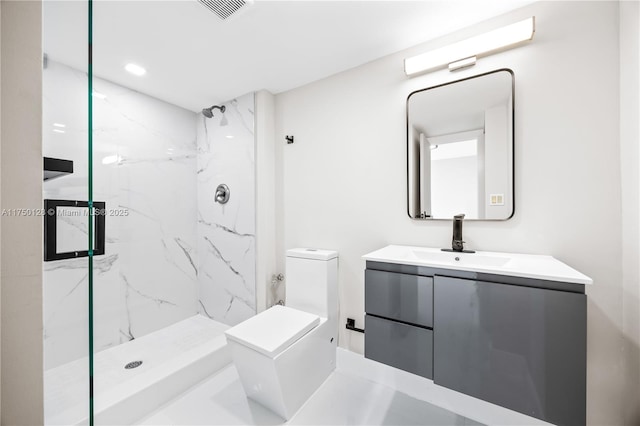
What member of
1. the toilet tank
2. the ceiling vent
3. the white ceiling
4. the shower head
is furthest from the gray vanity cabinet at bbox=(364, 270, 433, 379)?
the shower head

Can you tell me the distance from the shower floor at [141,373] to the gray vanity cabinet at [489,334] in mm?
1229

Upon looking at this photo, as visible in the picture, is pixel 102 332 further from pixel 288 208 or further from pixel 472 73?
pixel 472 73

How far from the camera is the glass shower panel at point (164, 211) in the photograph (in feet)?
5.53

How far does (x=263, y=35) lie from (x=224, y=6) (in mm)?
296

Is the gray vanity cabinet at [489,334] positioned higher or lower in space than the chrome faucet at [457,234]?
lower

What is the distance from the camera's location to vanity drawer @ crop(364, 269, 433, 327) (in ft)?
4.07

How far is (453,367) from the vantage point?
1.17 metres

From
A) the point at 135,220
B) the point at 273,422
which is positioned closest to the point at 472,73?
the point at 273,422

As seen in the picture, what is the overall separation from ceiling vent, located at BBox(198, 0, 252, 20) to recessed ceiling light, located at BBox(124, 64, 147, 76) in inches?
37.7

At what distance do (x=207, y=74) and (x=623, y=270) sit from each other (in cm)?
286

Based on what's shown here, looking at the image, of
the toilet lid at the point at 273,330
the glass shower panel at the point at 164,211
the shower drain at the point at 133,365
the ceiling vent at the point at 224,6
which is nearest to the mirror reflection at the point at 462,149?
the toilet lid at the point at 273,330

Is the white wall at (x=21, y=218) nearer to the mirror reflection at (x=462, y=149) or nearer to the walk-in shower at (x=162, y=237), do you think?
the walk-in shower at (x=162, y=237)

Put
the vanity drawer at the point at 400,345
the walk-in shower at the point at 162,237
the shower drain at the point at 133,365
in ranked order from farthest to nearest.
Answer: the shower drain at the point at 133,365 < the walk-in shower at the point at 162,237 < the vanity drawer at the point at 400,345

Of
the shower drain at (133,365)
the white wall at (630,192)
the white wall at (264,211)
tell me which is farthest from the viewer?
the white wall at (264,211)
